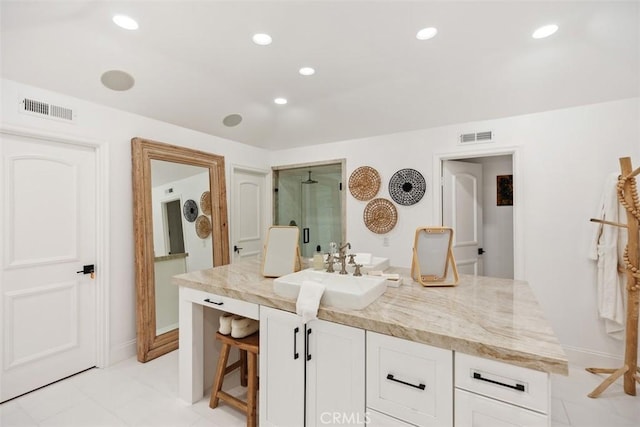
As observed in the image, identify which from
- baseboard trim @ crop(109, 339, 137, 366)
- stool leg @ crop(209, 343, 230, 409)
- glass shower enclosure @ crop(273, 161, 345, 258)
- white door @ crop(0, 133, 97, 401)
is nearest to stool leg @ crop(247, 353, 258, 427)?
stool leg @ crop(209, 343, 230, 409)

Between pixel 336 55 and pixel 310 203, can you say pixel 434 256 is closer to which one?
pixel 336 55

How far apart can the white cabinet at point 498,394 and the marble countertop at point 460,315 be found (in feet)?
0.17

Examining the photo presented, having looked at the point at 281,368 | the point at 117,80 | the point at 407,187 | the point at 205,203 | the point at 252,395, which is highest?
the point at 117,80

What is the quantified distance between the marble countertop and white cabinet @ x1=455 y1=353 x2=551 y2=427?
5 cm

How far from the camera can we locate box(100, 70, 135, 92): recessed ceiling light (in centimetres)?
234

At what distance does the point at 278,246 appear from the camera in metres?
2.11

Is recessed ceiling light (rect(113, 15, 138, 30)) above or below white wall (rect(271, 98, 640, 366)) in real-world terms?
above

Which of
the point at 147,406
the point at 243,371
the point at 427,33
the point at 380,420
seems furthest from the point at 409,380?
the point at 427,33

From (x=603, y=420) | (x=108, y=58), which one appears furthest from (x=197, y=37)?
(x=603, y=420)

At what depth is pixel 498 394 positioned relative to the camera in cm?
108

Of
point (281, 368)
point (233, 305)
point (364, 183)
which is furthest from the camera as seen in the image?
point (364, 183)

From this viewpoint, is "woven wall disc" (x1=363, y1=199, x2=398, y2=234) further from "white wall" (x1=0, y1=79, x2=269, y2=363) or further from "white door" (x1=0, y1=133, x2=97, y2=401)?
"white door" (x1=0, y1=133, x2=97, y2=401)

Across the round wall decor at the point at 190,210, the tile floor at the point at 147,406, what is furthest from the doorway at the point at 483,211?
the round wall decor at the point at 190,210

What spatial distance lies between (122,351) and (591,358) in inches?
168
